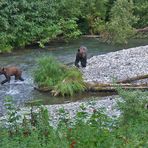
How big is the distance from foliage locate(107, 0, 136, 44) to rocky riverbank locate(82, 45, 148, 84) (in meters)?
5.68

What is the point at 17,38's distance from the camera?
1220 inches

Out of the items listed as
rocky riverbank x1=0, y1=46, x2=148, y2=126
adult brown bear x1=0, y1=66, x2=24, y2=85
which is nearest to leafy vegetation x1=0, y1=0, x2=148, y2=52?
rocky riverbank x1=0, y1=46, x2=148, y2=126

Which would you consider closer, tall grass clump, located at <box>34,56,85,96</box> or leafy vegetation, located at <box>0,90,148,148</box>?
leafy vegetation, located at <box>0,90,148,148</box>

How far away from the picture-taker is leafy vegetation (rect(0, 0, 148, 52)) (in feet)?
99.9

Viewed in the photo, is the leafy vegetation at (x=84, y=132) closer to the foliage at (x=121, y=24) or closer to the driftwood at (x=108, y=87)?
the driftwood at (x=108, y=87)

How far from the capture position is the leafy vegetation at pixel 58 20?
3044cm

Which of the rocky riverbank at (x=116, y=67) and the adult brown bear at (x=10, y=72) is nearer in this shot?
the rocky riverbank at (x=116, y=67)

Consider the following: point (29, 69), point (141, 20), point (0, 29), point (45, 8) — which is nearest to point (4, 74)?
point (29, 69)

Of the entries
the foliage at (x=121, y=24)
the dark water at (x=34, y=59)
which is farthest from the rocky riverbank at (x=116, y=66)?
the foliage at (x=121, y=24)

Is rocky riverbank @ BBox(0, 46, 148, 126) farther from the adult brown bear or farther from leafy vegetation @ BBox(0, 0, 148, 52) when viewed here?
leafy vegetation @ BBox(0, 0, 148, 52)

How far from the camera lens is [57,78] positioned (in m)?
18.4

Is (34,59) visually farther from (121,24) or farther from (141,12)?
(141,12)

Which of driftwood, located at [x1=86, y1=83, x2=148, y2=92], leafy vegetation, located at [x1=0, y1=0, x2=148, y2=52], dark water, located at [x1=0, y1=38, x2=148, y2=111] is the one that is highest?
leafy vegetation, located at [x1=0, y1=0, x2=148, y2=52]

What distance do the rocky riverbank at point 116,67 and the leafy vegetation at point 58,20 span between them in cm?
669
